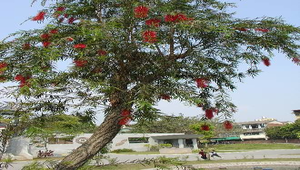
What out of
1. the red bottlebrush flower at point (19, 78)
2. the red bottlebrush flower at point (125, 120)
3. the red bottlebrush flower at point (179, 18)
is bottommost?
the red bottlebrush flower at point (125, 120)

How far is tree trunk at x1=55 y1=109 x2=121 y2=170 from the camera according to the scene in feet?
8.70

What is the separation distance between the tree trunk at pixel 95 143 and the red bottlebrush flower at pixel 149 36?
0.86 meters

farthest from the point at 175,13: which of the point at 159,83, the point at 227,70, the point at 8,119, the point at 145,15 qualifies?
the point at 8,119

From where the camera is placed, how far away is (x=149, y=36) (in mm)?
2400

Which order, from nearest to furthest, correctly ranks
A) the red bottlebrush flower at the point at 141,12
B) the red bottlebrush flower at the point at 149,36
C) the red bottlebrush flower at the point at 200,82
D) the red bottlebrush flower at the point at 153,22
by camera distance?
the red bottlebrush flower at the point at 149,36 < the red bottlebrush flower at the point at 141,12 < the red bottlebrush flower at the point at 153,22 < the red bottlebrush flower at the point at 200,82

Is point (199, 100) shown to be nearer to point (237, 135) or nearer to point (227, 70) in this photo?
point (227, 70)

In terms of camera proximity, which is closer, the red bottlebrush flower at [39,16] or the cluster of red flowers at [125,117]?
the cluster of red flowers at [125,117]

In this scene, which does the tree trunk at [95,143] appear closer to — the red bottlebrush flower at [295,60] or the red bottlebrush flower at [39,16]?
the red bottlebrush flower at [39,16]

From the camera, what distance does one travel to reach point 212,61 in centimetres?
311

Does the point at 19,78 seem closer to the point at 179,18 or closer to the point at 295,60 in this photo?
the point at 179,18

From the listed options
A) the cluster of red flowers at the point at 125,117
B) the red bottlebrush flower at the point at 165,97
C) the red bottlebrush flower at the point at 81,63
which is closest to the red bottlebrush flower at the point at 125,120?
the cluster of red flowers at the point at 125,117

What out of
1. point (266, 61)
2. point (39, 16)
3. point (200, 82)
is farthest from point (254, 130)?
point (39, 16)

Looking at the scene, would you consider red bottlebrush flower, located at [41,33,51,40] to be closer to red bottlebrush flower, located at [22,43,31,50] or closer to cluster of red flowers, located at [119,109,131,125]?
red bottlebrush flower, located at [22,43,31,50]

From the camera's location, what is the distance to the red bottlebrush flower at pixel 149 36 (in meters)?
2.38
